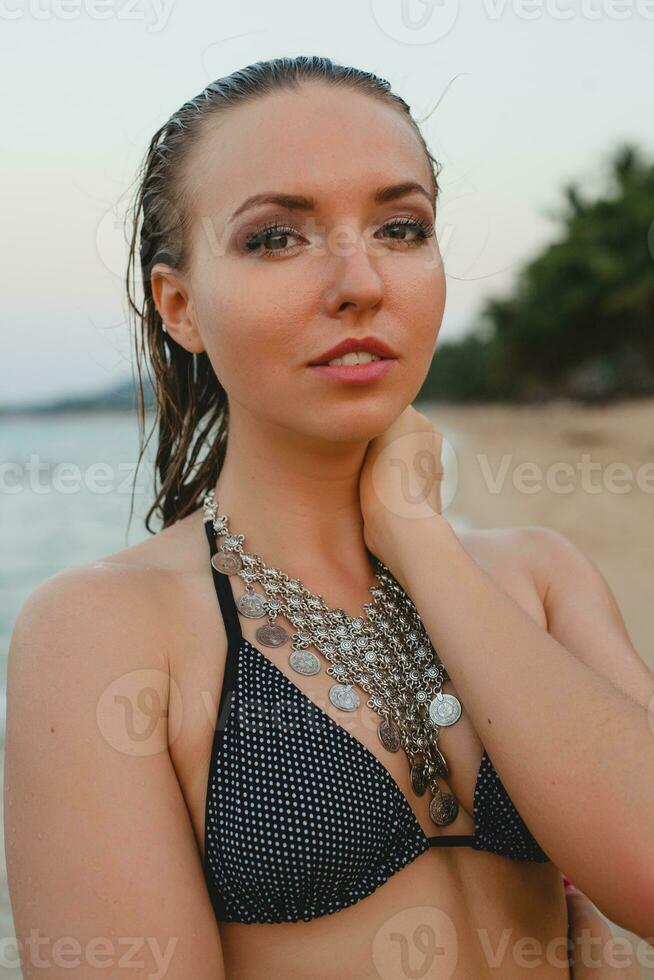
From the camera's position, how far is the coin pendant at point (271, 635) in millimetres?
2113

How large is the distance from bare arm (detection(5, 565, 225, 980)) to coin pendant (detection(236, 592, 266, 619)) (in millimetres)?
282

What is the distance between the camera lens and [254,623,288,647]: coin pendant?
2.11m

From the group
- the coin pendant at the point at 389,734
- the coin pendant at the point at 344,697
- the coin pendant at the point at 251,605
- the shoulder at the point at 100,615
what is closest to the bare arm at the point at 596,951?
the coin pendant at the point at 389,734

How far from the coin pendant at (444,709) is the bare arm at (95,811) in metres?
0.57

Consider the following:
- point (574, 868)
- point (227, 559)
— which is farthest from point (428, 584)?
point (574, 868)

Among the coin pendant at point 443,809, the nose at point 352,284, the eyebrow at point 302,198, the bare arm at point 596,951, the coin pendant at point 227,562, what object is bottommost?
the bare arm at point 596,951

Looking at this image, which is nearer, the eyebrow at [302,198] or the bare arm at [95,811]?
the bare arm at [95,811]

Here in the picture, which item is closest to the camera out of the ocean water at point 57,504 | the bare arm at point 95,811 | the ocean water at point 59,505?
the bare arm at point 95,811

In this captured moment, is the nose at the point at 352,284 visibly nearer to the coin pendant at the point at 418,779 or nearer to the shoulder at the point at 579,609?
the shoulder at the point at 579,609

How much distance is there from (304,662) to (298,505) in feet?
1.28

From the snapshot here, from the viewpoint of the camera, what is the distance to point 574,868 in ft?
5.81

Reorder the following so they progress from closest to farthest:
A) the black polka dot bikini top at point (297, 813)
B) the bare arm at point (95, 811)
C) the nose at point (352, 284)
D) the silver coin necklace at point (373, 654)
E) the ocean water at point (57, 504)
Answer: the bare arm at point (95, 811) → the black polka dot bikini top at point (297, 813) → the nose at point (352, 284) → the silver coin necklace at point (373, 654) → the ocean water at point (57, 504)

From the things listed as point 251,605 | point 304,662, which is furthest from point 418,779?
point 251,605

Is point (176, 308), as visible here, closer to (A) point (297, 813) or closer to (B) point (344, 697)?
(B) point (344, 697)
